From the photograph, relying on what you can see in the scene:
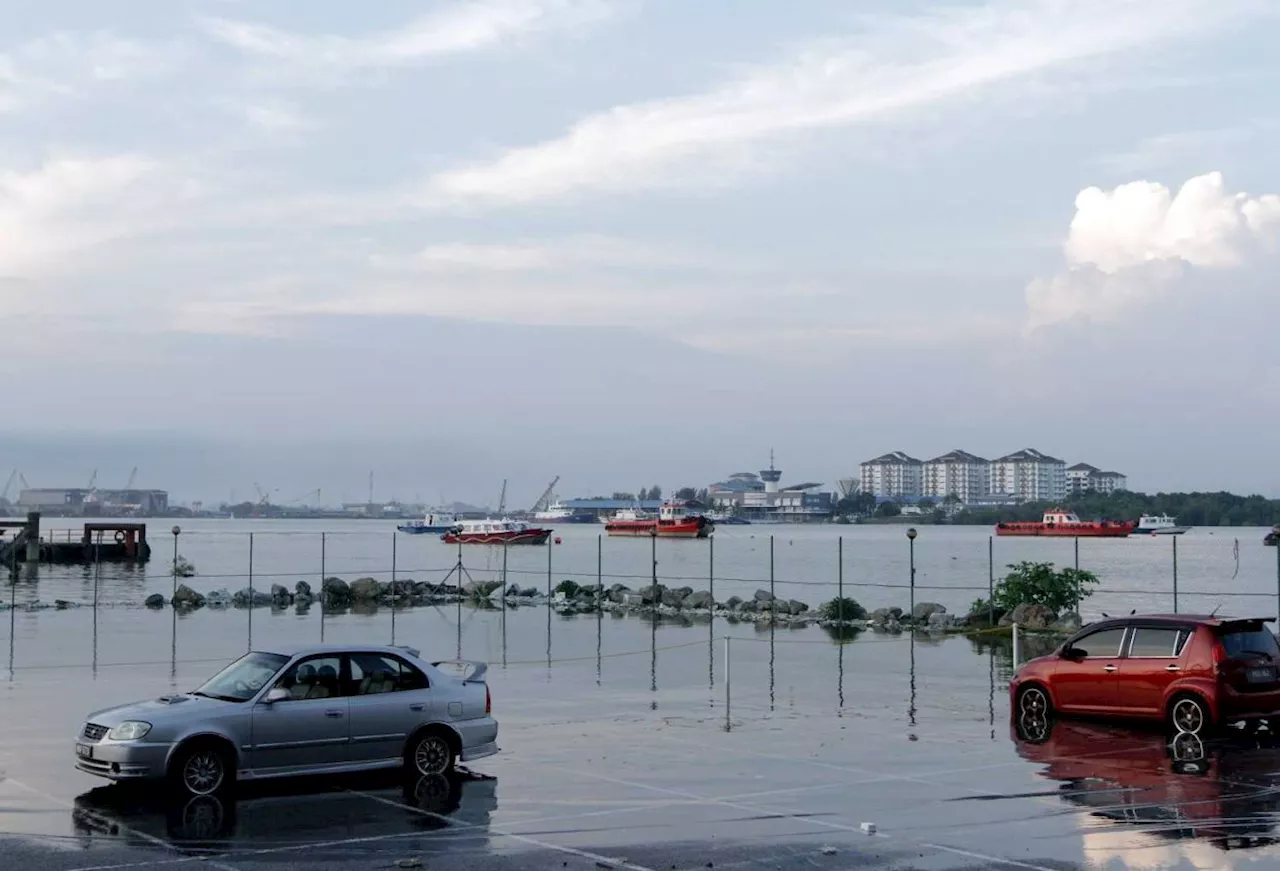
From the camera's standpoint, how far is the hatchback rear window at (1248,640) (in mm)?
19188

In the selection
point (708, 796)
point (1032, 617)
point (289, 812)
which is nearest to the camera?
point (289, 812)

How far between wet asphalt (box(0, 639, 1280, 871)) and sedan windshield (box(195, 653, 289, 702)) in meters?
1.04

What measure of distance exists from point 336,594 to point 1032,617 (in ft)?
85.1

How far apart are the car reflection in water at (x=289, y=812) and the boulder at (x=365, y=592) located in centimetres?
3826

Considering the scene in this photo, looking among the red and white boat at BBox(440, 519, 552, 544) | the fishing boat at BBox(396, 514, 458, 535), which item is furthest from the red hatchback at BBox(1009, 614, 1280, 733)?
the fishing boat at BBox(396, 514, 458, 535)

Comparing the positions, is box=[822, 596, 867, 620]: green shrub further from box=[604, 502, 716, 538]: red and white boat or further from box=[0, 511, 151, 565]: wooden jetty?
box=[604, 502, 716, 538]: red and white boat

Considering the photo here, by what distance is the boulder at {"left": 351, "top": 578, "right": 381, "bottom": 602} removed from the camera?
53.6m

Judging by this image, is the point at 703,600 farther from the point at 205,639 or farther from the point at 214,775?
the point at 214,775

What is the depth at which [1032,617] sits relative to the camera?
1497 inches

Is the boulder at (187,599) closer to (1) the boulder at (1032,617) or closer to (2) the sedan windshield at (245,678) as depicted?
(1) the boulder at (1032,617)

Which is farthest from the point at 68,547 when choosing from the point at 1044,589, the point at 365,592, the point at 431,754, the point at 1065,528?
the point at 1065,528

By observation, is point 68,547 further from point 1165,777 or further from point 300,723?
point 1165,777

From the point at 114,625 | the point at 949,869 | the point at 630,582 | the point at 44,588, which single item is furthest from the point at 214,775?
the point at 630,582

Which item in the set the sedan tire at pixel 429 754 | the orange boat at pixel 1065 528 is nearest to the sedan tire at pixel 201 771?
the sedan tire at pixel 429 754
